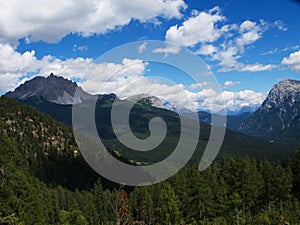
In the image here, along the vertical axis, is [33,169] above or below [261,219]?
below

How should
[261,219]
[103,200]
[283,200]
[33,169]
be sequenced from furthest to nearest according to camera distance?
1. [33,169]
2. [103,200]
3. [283,200]
4. [261,219]

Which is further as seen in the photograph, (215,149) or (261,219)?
(261,219)

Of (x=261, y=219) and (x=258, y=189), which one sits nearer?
(x=261, y=219)

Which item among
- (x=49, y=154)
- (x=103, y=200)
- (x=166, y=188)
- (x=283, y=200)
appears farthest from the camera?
(x=49, y=154)

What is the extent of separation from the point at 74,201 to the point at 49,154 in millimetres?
→ 54593

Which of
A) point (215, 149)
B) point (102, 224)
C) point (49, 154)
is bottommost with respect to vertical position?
point (102, 224)

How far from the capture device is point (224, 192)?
44.7 m

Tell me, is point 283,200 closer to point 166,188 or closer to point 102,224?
point 166,188

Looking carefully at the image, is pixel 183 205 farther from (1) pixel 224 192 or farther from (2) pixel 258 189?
(2) pixel 258 189

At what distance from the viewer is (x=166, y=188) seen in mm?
43594

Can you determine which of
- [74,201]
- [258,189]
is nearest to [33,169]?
[74,201]

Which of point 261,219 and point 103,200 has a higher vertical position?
point 261,219

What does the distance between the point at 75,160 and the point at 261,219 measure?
95.9 m

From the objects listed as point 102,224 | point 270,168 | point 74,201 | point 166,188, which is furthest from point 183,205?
point 74,201
